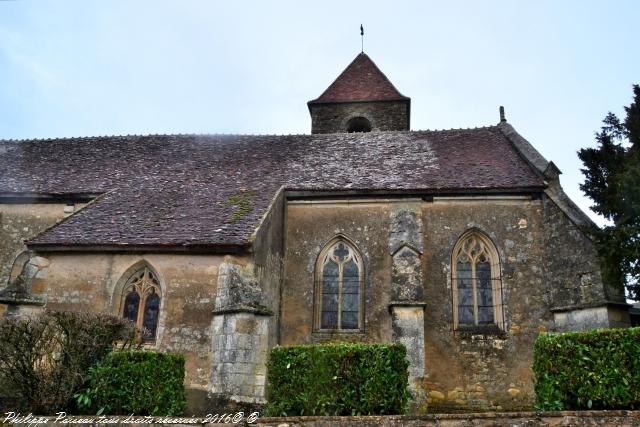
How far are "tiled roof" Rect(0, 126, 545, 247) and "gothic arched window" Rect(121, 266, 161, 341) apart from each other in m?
0.85

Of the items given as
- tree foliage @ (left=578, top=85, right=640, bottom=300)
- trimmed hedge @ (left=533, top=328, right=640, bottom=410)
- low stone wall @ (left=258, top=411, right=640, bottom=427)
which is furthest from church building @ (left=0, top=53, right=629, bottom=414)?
trimmed hedge @ (left=533, top=328, right=640, bottom=410)

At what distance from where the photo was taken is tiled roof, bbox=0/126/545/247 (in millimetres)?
12336

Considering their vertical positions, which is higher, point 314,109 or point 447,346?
point 314,109

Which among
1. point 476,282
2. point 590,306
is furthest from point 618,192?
point 476,282

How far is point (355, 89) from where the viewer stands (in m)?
22.8

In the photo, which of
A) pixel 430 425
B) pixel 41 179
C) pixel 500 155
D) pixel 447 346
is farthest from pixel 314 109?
pixel 430 425

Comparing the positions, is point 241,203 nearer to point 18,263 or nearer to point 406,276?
point 406,276

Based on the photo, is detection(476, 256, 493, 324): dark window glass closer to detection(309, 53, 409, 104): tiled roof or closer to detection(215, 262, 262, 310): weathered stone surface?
detection(215, 262, 262, 310): weathered stone surface

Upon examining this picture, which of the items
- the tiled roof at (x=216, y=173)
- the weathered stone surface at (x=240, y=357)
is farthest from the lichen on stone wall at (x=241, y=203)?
the weathered stone surface at (x=240, y=357)

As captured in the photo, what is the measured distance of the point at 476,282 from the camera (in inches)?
523

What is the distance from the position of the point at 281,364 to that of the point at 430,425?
2.28 metres

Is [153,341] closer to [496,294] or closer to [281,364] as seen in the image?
[281,364]

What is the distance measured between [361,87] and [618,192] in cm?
1469

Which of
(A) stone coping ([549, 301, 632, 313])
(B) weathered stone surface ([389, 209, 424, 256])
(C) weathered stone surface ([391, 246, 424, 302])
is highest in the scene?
(B) weathered stone surface ([389, 209, 424, 256])
